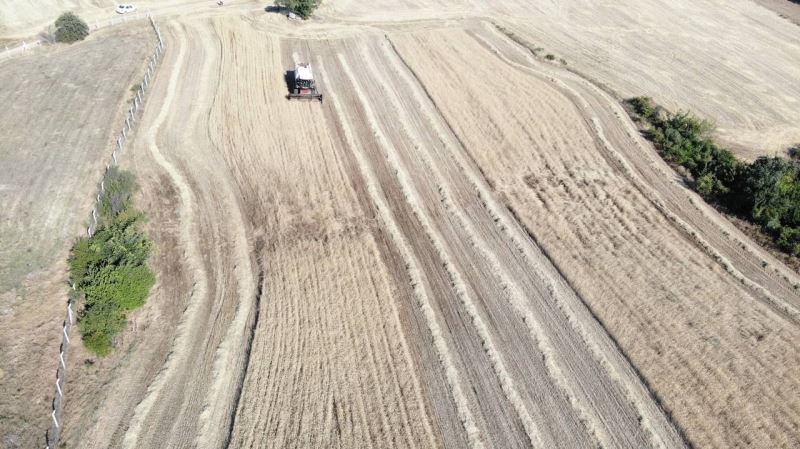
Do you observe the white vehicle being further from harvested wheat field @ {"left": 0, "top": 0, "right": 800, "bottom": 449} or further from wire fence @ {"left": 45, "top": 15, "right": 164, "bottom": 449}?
harvested wheat field @ {"left": 0, "top": 0, "right": 800, "bottom": 449}

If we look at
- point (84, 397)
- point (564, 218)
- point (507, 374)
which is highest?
point (564, 218)

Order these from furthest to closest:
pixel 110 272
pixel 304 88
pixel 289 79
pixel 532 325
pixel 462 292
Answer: pixel 289 79, pixel 304 88, pixel 462 292, pixel 110 272, pixel 532 325

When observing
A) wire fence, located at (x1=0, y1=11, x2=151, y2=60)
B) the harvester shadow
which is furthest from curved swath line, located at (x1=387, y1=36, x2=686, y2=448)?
wire fence, located at (x1=0, y1=11, x2=151, y2=60)

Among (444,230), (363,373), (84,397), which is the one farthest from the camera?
(444,230)

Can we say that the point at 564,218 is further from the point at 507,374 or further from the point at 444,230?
the point at 507,374

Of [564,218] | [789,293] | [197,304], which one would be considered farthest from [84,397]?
[789,293]

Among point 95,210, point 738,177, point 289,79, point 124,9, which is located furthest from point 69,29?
point 738,177

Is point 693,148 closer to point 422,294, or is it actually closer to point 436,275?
point 436,275

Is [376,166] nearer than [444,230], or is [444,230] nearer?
[444,230]
